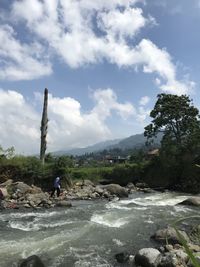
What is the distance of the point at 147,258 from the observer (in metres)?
11.1

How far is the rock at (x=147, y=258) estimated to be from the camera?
1099 cm

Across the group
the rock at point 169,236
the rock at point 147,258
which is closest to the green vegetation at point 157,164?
the rock at point 169,236

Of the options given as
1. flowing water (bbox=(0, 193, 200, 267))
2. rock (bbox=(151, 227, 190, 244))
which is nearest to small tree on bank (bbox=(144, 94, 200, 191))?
flowing water (bbox=(0, 193, 200, 267))

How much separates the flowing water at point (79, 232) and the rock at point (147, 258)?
81 cm

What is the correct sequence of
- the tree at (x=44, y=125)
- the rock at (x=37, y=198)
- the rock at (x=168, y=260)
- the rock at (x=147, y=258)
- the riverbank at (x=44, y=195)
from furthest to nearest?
the tree at (x=44, y=125), the rock at (x=37, y=198), the riverbank at (x=44, y=195), the rock at (x=147, y=258), the rock at (x=168, y=260)

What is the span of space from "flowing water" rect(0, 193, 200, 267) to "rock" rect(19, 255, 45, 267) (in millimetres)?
252

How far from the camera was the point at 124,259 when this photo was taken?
38.4ft

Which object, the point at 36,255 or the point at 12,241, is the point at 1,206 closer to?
the point at 12,241

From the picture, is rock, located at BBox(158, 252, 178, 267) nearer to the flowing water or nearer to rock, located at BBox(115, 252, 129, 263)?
rock, located at BBox(115, 252, 129, 263)

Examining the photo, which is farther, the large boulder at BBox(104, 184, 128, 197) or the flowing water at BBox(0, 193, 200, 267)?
the large boulder at BBox(104, 184, 128, 197)

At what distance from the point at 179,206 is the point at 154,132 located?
28011 millimetres

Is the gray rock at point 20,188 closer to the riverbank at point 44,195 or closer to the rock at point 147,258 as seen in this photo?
the riverbank at point 44,195

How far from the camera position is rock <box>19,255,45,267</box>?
10.7 metres

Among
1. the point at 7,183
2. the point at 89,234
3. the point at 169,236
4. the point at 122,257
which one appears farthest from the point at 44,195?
the point at 122,257
